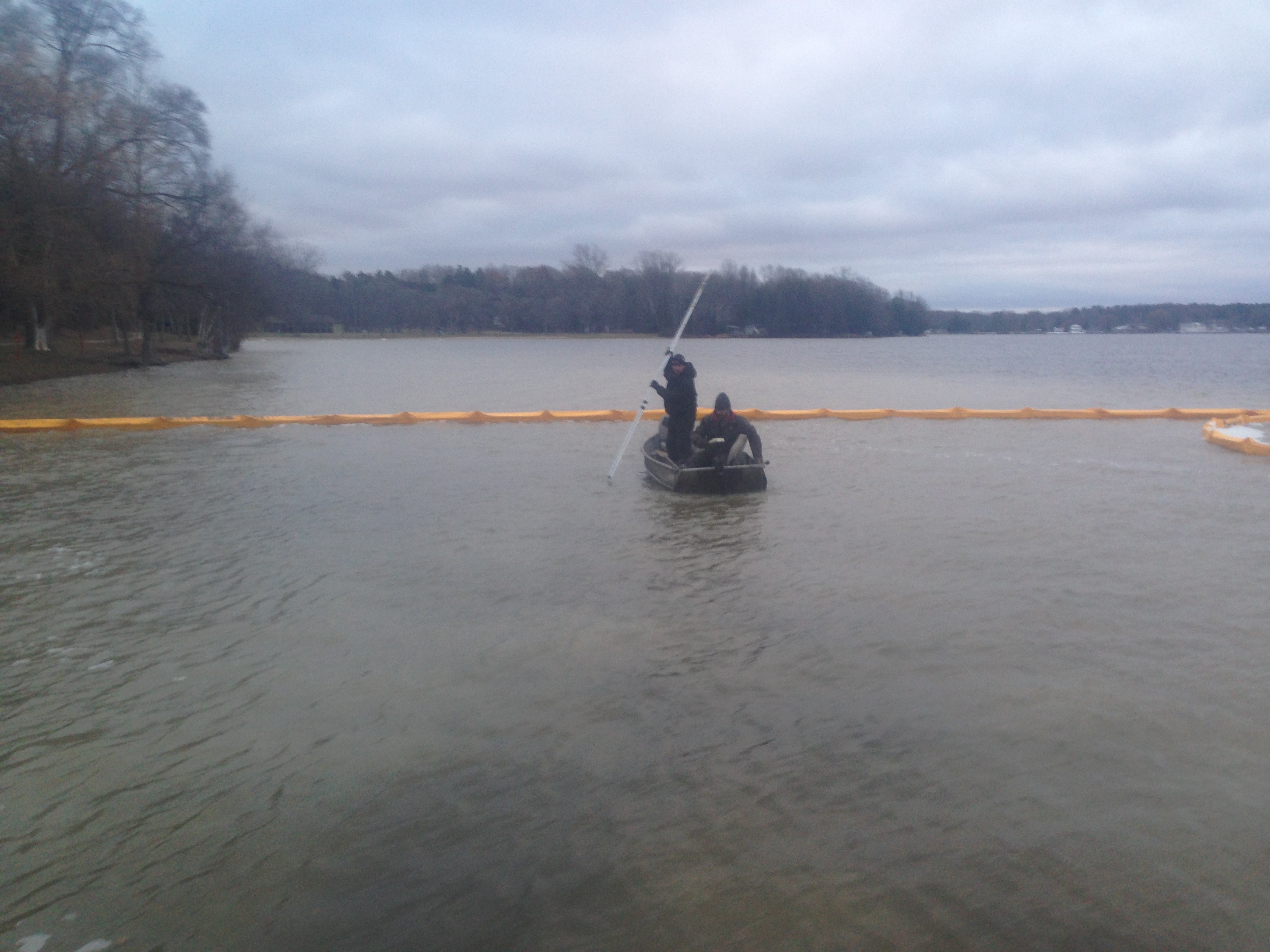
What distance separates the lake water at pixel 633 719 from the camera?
11.2ft

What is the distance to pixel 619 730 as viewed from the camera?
471 cm

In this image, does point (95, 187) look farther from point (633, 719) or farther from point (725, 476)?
point (633, 719)

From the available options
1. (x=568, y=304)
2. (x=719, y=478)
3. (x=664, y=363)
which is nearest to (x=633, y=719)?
(x=719, y=478)

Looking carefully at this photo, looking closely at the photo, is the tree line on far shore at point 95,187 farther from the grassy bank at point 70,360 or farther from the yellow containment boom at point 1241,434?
the yellow containment boom at point 1241,434

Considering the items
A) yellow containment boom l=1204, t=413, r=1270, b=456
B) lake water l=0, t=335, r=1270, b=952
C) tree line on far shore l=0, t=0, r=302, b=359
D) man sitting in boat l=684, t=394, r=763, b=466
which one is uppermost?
tree line on far shore l=0, t=0, r=302, b=359

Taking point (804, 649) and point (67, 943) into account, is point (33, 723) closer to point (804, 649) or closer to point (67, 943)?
point (67, 943)

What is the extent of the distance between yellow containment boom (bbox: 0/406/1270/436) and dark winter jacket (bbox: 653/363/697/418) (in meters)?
6.88

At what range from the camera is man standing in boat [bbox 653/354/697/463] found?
11.5 meters

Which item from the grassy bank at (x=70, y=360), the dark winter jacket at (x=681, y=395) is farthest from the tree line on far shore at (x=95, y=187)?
the dark winter jacket at (x=681, y=395)

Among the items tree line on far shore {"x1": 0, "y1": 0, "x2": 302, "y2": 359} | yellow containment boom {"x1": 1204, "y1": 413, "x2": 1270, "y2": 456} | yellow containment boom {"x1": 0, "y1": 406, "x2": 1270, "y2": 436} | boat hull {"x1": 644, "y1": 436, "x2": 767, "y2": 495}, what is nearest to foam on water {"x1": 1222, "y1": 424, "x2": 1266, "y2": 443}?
yellow containment boom {"x1": 1204, "y1": 413, "x2": 1270, "y2": 456}

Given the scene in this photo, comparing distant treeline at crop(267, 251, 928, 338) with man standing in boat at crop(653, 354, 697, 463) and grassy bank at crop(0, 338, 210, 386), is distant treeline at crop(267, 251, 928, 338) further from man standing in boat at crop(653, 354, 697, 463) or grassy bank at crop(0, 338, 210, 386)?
man standing in boat at crop(653, 354, 697, 463)

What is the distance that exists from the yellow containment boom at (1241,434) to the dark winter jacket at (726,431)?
332 inches

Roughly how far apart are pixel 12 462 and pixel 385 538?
8059 millimetres

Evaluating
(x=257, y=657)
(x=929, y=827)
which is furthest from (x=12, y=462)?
(x=929, y=827)
